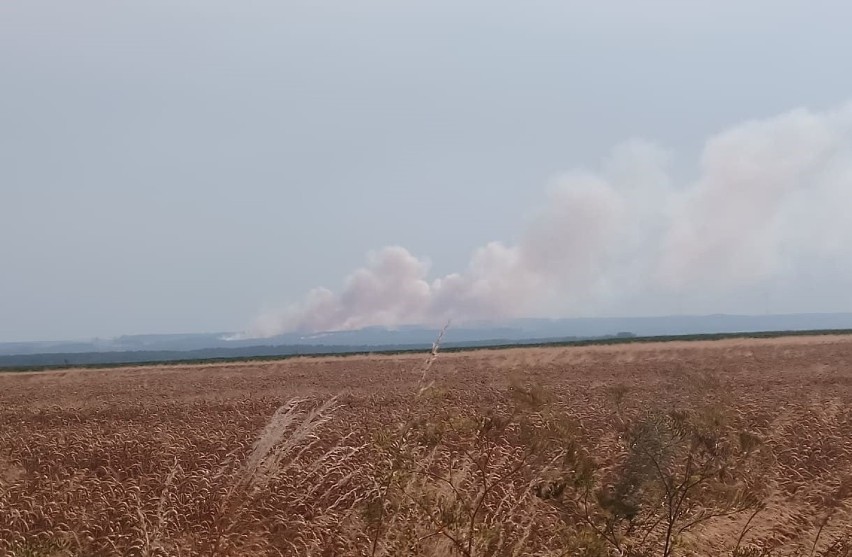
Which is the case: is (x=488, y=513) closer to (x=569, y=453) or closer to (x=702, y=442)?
(x=569, y=453)

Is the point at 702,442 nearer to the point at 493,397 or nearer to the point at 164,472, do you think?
the point at 164,472

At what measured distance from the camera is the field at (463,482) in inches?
235

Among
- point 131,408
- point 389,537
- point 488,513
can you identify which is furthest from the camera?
point 131,408

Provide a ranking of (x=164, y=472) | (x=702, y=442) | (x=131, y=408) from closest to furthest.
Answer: (x=702, y=442)
(x=164, y=472)
(x=131, y=408)

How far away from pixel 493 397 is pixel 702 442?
22007mm

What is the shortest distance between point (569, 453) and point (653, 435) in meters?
0.70

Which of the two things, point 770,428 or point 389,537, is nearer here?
point 389,537

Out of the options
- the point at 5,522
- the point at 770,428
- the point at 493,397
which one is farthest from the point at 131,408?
the point at 770,428

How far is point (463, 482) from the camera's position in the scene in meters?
8.84

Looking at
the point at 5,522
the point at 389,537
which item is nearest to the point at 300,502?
the point at 389,537

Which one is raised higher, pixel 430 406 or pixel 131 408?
pixel 430 406

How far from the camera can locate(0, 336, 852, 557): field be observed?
19.6ft

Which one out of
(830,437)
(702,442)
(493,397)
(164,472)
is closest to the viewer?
(702,442)

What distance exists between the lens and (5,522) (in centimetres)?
920
